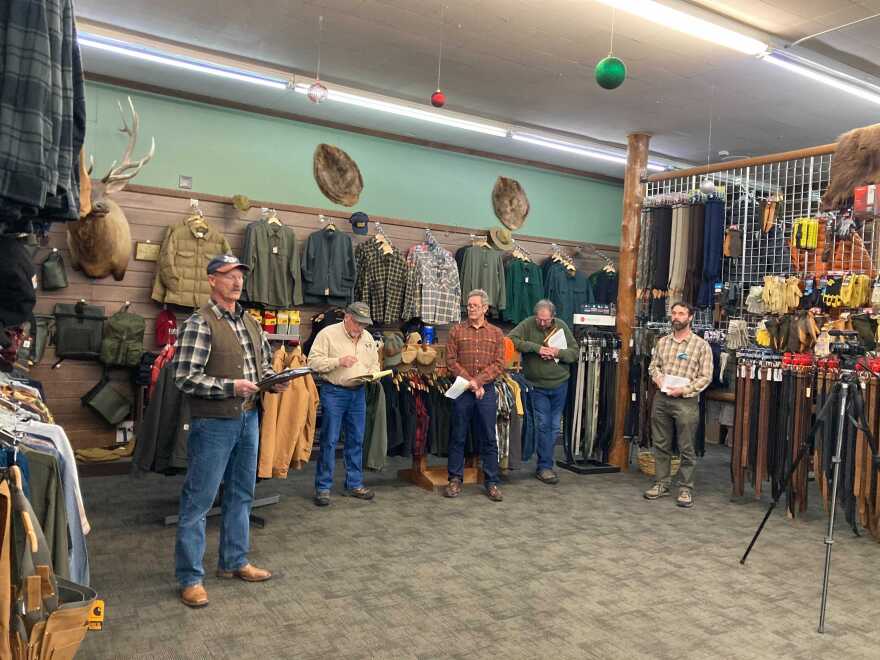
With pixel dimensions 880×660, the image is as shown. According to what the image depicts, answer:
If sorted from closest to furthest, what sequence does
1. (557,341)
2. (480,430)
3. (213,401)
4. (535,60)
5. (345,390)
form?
(213,401)
(345,390)
(480,430)
(557,341)
(535,60)

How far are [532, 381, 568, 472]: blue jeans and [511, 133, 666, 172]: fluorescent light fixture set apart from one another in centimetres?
368

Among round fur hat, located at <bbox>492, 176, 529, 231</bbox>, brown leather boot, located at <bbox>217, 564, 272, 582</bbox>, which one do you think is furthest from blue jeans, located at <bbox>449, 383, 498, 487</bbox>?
round fur hat, located at <bbox>492, 176, 529, 231</bbox>

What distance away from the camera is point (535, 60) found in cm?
714

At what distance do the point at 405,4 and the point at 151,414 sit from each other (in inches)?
144

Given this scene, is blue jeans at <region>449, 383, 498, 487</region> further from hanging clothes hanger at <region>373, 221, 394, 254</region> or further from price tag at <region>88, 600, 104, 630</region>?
price tag at <region>88, 600, 104, 630</region>

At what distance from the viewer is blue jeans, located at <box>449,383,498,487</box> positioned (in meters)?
6.28

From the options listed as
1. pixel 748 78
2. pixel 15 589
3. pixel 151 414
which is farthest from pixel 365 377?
pixel 748 78

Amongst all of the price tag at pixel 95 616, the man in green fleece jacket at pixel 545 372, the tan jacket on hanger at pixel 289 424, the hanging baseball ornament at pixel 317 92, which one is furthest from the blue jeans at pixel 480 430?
the price tag at pixel 95 616

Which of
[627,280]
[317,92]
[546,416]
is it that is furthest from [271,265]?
[627,280]

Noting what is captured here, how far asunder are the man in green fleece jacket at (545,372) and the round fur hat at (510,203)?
4370 millimetres

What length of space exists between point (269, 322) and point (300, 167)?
10.0ft

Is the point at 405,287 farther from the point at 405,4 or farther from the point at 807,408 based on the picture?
the point at 807,408

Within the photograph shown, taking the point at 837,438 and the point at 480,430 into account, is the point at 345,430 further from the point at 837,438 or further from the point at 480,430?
the point at 837,438

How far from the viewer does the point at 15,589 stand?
2197mm
